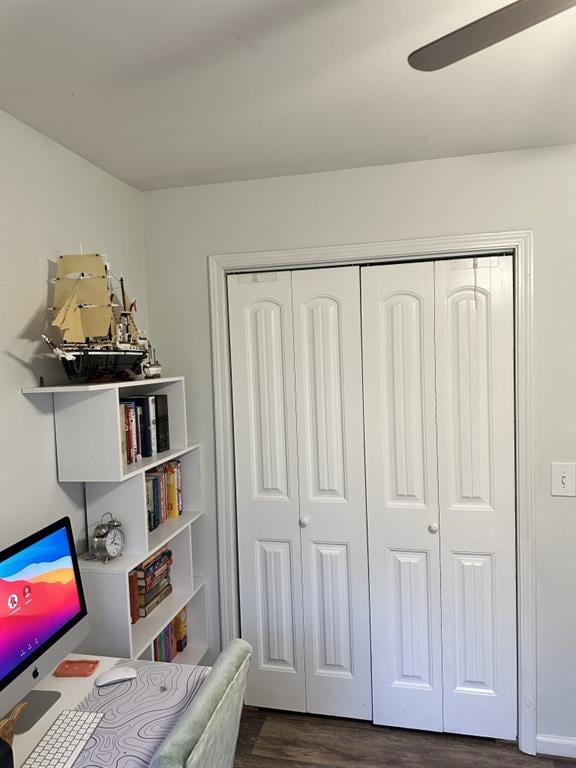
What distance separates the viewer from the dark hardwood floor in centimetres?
218

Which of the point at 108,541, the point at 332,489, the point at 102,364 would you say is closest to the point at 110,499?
the point at 108,541

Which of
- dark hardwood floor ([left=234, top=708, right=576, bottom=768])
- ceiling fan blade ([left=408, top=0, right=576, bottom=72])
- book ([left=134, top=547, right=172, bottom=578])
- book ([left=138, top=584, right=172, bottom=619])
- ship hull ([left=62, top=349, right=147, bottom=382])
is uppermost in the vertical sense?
ceiling fan blade ([left=408, top=0, right=576, bottom=72])

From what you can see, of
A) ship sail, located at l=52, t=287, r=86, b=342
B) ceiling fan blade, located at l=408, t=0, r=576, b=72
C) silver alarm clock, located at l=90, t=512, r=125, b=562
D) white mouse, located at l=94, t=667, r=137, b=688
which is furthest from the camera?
silver alarm clock, located at l=90, t=512, r=125, b=562

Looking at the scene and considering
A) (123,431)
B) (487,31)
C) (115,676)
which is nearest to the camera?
(487,31)

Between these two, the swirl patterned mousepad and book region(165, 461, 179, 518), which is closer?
the swirl patterned mousepad

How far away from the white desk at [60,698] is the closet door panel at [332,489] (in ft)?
3.27

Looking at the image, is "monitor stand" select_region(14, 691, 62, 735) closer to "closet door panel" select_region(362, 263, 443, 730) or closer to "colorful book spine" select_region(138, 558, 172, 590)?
"colorful book spine" select_region(138, 558, 172, 590)

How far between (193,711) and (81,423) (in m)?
0.97

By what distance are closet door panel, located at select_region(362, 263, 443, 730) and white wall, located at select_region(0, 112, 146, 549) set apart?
1175 millimetres

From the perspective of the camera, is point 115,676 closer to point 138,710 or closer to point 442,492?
point 138,710

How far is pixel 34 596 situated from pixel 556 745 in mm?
2091

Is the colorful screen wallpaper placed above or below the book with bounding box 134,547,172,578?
above

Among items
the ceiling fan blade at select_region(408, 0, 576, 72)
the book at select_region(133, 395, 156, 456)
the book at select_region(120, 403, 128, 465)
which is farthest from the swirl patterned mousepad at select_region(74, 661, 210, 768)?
the ceiling fan blade at select_region(408, 0, 576, 72)

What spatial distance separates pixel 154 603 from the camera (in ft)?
7.26
